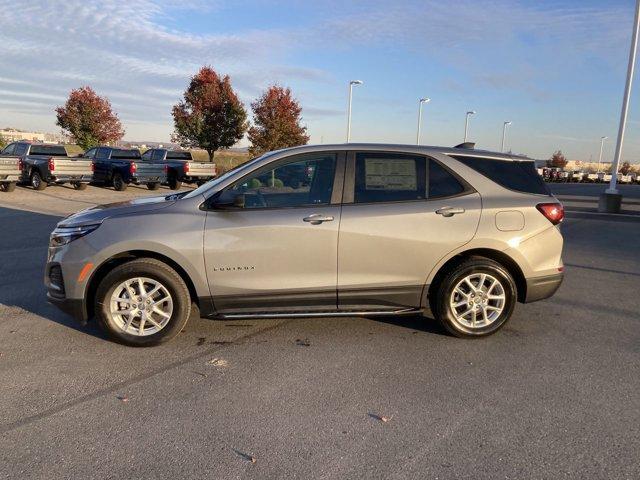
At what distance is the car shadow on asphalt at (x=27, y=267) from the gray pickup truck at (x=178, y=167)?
34.7 ft

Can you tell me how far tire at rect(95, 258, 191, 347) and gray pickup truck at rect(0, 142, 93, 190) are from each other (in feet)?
54.3

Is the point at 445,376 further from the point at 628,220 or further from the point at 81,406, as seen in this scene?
the point at 628,220

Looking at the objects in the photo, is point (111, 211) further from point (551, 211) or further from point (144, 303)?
point (551, 211)

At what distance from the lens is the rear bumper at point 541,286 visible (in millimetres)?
4719

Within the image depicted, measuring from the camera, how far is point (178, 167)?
22781 millimetres

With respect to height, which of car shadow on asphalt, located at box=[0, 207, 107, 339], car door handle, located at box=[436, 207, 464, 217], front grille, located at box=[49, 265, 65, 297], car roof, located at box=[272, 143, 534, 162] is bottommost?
car shadow on asphalt, located at box=[0, 207, 107, 339]

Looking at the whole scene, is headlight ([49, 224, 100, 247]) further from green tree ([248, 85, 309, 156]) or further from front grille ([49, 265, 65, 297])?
green tree ([248, 85, 309, 156])

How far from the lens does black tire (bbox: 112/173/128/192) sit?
837 inches

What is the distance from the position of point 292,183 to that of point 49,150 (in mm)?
19209

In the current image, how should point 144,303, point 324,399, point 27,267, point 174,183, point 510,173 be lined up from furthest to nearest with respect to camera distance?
point 174,183 < point 27,267 < point 510,173 < point 144,303 < point 324,399

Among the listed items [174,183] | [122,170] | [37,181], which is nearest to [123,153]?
[122,170]

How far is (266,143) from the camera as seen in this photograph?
36.9 metres

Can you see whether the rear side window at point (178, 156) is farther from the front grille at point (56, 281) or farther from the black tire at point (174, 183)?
the front grille at point (56, 281)

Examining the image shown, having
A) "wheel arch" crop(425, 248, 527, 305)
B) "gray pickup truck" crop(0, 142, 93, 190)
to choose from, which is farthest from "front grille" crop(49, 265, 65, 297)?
"gray pickup truck" crop(0, 142, 93, 190)
